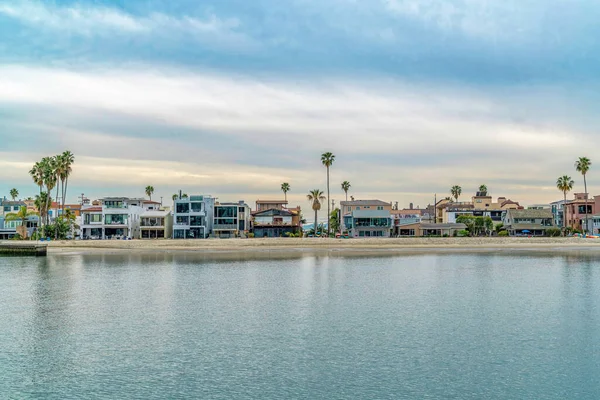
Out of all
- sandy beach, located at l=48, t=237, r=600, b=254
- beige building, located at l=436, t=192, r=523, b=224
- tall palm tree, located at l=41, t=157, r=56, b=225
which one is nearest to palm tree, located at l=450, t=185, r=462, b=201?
beige building, located at l=436, t=192, r=523, b=224

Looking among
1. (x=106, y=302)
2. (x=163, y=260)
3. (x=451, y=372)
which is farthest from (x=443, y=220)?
(x=451, y=372)

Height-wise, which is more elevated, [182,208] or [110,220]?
[182,208]

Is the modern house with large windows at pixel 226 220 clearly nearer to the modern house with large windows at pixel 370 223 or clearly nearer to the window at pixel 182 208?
the window at pixel 182 208

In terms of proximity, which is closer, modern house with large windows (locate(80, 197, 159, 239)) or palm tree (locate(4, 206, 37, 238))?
modern house with large windows (locate(80, 197, 159, 239))

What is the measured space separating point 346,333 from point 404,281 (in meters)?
21.1

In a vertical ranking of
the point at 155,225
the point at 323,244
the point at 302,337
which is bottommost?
the point at 302,337

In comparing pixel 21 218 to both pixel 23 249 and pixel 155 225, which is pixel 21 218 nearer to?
pixel 155 225

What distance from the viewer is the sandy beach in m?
90.1

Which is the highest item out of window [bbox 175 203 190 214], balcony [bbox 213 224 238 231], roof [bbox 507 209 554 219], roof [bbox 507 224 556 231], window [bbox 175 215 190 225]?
window [bbox 175 203 190 214]

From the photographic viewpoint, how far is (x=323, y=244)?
94000 mm

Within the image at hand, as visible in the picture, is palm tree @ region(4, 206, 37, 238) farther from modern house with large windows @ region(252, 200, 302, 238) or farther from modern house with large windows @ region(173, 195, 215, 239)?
modern house with large windows @ region(252, 200, 302, 238)

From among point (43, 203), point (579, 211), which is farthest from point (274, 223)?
point (579, 211)

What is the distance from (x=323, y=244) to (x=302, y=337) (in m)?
67.9

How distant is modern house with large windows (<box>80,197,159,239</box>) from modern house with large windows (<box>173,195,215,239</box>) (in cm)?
858
